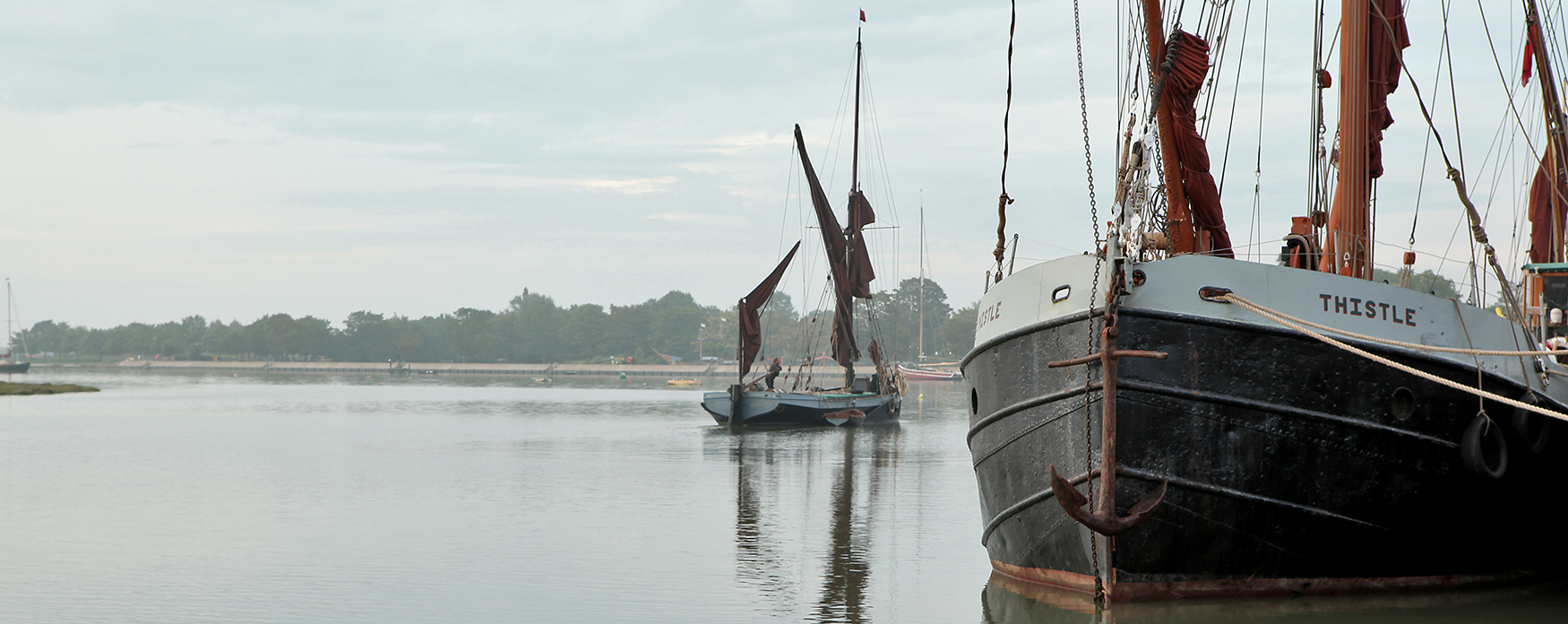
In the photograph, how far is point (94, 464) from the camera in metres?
26.8

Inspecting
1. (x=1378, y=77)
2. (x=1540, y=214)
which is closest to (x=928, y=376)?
(x=1540, y=214)

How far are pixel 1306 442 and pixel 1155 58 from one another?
13.0 ft

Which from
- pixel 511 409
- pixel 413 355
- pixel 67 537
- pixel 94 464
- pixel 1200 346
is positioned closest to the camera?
pixel 1200 346

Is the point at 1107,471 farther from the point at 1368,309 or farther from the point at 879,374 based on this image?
the point at 879,374

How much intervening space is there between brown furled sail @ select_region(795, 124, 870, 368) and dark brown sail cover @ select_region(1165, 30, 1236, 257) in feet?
102

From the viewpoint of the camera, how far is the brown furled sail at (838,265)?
1718 inches

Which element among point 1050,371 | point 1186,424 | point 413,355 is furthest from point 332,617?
point 413,355

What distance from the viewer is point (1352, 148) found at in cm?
1328

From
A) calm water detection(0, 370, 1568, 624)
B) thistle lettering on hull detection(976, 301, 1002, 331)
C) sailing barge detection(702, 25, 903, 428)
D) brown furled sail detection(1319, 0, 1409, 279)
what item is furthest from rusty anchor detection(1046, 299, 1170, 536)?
sailing barge detection(702, 25, 903, 428)

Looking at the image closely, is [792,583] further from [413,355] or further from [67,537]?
[413,355]

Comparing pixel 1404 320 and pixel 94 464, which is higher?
pixel 1404 320

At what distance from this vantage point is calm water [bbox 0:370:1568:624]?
11375 mm

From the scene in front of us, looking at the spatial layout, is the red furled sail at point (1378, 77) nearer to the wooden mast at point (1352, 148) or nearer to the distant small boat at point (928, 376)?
the wooden mast at point (1352, 148)

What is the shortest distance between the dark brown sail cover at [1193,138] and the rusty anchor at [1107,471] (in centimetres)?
252
